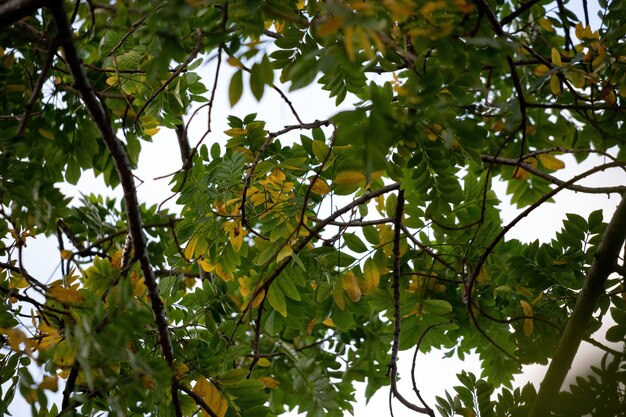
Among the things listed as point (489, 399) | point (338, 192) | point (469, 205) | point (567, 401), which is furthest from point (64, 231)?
point (567, 401)

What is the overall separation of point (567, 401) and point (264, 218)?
101cm

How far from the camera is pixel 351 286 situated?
77.2 inches

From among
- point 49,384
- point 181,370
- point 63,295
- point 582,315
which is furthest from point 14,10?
point 582,315

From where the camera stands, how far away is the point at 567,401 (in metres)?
1.47

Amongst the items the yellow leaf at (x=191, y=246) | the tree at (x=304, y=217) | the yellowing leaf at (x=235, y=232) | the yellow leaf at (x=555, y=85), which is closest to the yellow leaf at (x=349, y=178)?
the tree at (x=304, y=217)

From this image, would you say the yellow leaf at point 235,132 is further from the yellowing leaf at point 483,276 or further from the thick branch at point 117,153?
the yellowing leaf at point 483,276

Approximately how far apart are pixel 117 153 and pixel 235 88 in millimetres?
406

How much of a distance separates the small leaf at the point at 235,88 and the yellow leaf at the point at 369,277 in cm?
104

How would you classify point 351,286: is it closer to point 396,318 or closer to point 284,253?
point 396,318

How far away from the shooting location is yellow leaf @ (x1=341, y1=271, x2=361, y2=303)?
77.0 inches

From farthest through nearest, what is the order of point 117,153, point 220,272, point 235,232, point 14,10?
point 220,272 < point 235,232 < point 117,153 < point 14,10

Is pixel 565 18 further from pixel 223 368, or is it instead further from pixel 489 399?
pixel 223 368

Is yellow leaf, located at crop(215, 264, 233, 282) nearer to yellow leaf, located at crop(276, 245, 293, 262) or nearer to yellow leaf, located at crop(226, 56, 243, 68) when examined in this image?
yellow leaf, located at crop(276, 245, 293, 262)

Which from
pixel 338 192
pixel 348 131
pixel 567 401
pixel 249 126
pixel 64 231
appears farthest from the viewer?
pixel 64 231
